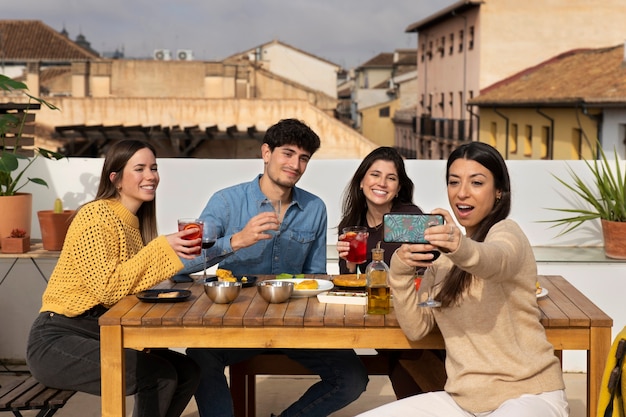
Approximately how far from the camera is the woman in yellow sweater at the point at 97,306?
11.0 ft

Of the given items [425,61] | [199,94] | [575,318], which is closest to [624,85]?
[575,318]

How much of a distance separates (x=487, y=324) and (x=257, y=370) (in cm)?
142

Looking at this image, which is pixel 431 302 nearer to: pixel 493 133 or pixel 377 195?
pixel 377 195

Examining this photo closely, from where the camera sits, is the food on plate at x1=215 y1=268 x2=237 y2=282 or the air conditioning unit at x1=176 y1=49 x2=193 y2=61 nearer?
the food on plate at x1=215 y1=268 x2=237 y2=282

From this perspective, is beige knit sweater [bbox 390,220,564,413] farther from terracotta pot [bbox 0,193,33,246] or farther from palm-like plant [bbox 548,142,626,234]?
terracotta pot [bbox 0,193,33,246]

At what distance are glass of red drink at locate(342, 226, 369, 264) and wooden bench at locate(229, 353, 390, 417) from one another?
2.07 ft

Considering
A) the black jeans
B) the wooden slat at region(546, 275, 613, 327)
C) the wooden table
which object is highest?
the wooden slat at region(546, 275, 613, 327)

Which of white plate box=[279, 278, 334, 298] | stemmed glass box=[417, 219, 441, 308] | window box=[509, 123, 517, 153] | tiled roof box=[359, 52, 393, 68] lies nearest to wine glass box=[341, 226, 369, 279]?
white plate box=[279, 278, 334, 298]

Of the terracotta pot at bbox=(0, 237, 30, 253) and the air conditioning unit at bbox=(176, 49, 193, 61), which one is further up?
the air conditioning unit at bbox=(176, 49, 193, 61)

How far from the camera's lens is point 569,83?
23.7 meters

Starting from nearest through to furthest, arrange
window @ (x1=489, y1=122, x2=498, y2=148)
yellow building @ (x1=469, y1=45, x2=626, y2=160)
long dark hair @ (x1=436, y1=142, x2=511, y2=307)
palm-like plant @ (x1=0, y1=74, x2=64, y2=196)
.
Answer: long dark hair @ (x1=436, y1=142, x2=511, y2=307) → palm-like plant @ (x1=0, y1=74, x2=64, y2=196) → yellow building @ (x1=469, y1=45, x2=626, y2=160) → window @ (x1=489, y1=122, x2=498, y2=148)

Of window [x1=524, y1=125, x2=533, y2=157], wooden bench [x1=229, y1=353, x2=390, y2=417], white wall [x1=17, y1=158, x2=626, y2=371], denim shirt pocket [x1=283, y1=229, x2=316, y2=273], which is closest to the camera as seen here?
wooden bench [x1=229, y1=353, x2=390, y2=417]

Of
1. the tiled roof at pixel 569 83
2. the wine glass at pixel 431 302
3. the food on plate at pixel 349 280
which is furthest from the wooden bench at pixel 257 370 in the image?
the tiled roof at pixel 569 83

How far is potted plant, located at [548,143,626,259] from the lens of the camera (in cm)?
572
